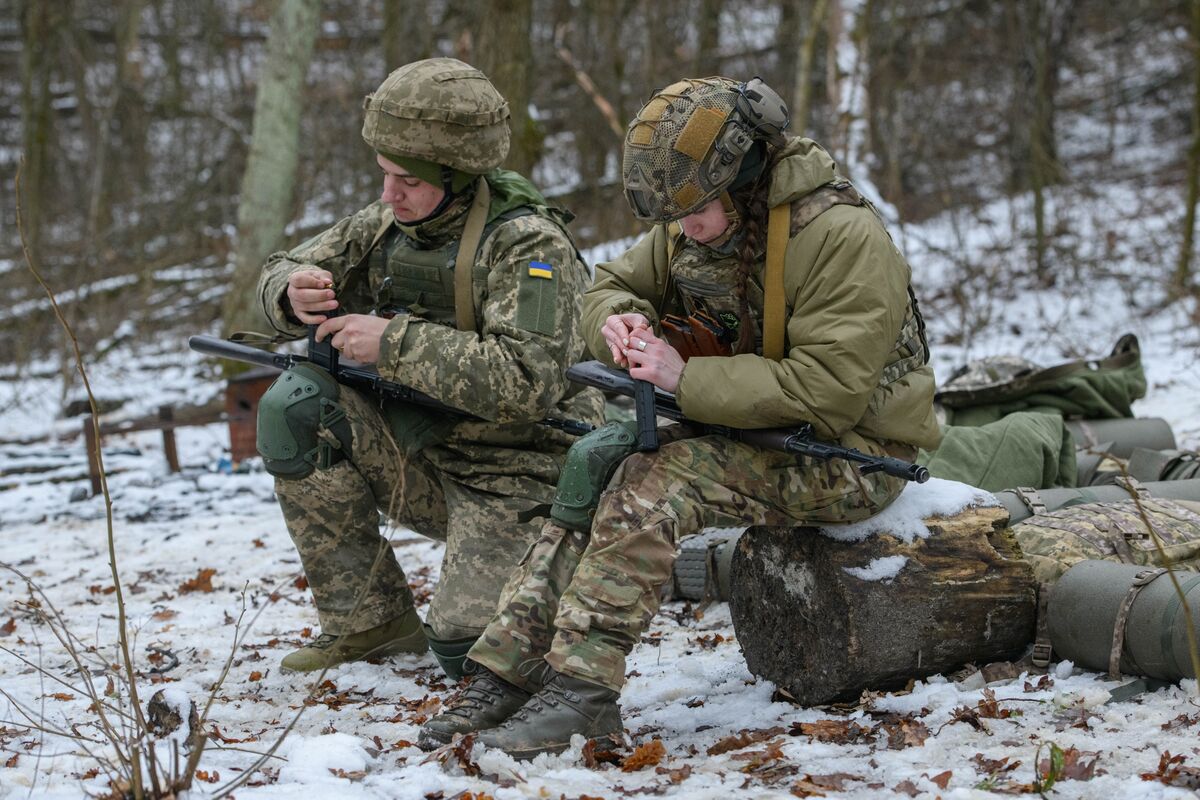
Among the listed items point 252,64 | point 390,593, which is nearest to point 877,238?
point 390,593

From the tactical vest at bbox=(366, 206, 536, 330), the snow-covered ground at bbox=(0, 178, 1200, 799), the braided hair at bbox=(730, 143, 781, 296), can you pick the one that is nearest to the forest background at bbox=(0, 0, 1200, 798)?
the snow-covered ground at bbox=(0, 178, 1200, 799)

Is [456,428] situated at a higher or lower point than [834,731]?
higher

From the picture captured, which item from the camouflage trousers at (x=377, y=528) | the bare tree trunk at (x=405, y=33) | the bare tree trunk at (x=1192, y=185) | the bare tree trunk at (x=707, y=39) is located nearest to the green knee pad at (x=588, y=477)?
the camouflage trousers at (x=377, y=528)

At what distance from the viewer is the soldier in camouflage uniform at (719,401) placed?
9.84ft

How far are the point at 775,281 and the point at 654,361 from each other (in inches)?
15.0

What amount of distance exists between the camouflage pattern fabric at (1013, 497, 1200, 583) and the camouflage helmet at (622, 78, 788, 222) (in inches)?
60.8

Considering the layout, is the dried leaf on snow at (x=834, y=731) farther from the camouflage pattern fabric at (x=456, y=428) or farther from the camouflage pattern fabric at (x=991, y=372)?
the camouflage pattern fabric at (x=991, y=372)

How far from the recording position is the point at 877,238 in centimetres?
314

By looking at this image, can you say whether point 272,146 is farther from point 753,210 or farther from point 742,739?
point 742,739

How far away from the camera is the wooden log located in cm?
339

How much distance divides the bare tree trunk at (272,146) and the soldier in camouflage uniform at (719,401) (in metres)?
6.62

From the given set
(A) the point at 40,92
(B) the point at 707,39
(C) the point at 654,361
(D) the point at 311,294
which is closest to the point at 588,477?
(C) the point at 654,361

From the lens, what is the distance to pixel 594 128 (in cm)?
1467

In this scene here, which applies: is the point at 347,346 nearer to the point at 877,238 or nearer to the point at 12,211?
the point at 877,238
